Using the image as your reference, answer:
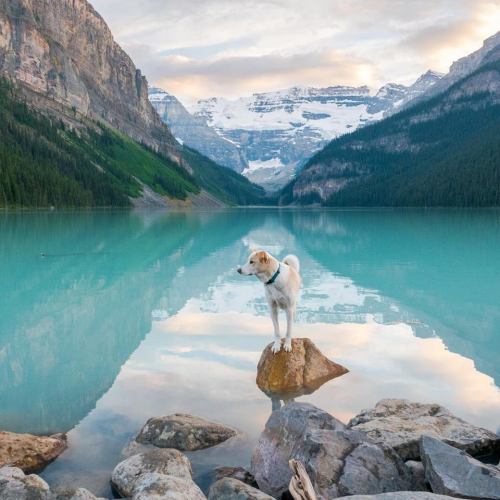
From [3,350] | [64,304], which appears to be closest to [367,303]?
[64,304]

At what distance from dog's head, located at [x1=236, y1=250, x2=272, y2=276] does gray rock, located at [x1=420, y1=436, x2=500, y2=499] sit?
6.16 meters

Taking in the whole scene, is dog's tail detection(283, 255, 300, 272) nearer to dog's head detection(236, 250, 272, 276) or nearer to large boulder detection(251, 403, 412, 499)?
dog's head detection(236, 250, 272, 276)

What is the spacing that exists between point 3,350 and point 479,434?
1325 centimetres

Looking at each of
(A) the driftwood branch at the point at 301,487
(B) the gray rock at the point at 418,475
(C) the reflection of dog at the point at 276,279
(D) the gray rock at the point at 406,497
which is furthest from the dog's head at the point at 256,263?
Result: (D) the gray rock at the point at 406,497

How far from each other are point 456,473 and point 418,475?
89cm

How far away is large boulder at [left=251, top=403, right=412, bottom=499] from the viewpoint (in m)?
7.38

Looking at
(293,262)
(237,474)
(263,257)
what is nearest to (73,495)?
(237,474)

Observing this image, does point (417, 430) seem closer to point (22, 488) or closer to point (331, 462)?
point (331, 462)

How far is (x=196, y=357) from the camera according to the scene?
51.5ft

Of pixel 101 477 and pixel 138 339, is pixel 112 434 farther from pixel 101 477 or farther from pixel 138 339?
pixel 138 339

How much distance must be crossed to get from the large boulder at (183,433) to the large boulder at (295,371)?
8.66ft

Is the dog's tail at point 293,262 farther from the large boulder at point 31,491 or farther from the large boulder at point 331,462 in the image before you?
the large boulder at point 31,491

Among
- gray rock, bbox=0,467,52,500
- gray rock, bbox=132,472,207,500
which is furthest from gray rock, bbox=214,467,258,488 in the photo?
gray rock, bbox=0,467,52,500

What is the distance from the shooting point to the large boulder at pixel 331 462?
24.2 feet
